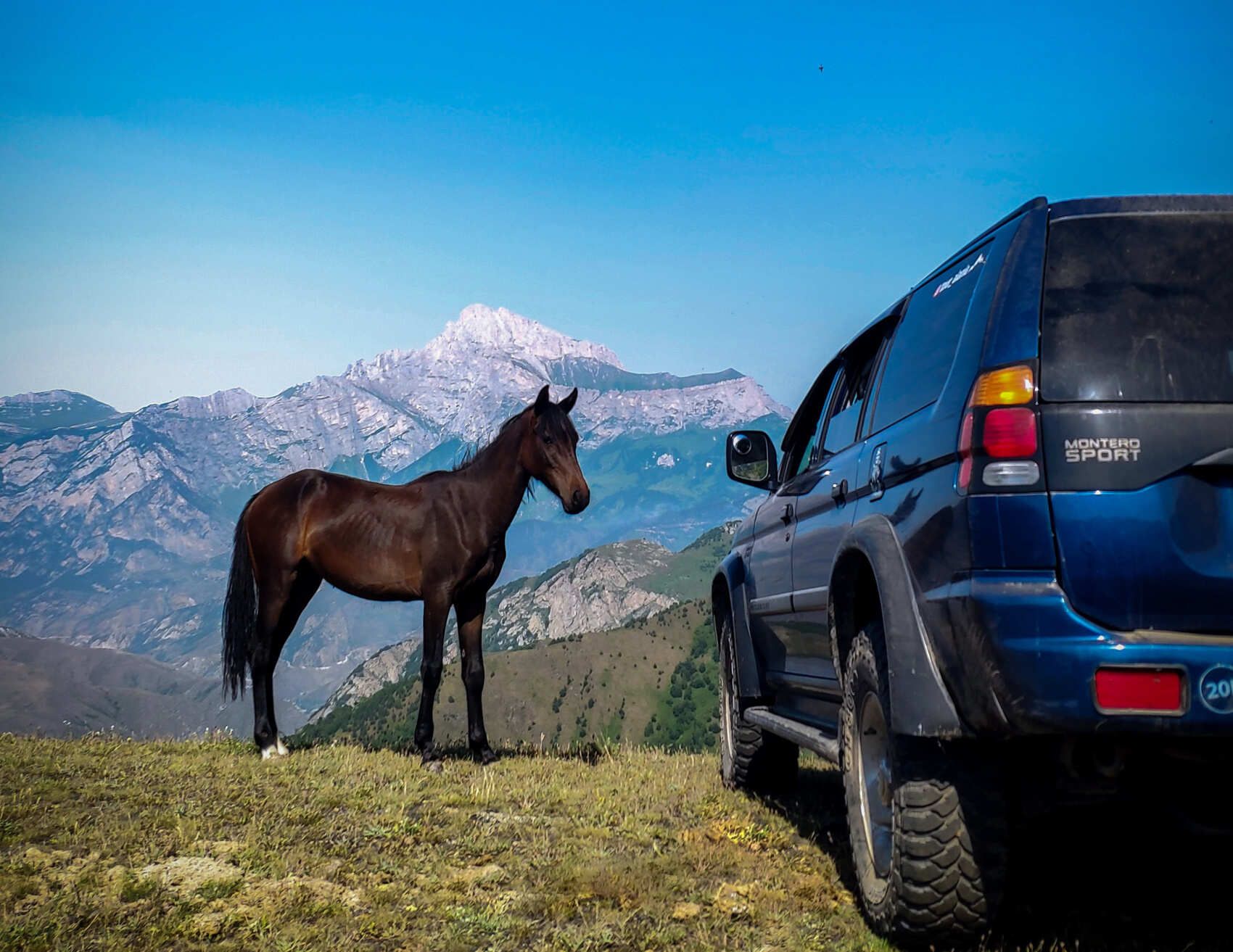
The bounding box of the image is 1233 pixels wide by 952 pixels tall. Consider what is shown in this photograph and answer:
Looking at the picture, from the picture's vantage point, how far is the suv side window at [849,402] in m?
5.82

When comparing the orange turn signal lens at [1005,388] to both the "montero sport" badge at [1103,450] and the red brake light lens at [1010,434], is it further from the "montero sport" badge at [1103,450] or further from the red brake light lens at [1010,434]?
the "montero sport" badge at [1103,450]

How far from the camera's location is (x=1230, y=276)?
3.70 m

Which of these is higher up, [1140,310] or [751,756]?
[1140,310]

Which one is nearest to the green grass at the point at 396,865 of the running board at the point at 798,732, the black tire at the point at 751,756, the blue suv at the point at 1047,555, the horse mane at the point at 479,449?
the black tire at the point at 751,756

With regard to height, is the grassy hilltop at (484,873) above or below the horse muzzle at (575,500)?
below

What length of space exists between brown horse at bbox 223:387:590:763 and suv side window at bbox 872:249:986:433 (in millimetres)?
4982

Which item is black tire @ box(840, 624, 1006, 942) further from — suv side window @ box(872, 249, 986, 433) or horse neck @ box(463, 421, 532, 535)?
horse neck @ box(463, 421, 532, 535)

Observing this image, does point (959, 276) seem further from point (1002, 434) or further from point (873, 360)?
point (1002, 434)

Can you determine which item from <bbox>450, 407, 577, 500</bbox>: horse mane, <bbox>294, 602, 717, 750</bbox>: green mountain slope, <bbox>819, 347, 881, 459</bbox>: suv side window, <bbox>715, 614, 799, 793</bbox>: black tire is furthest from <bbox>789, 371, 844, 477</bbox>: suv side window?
<bbox>294, 602, 717, 750</bbox>: green mountain slope

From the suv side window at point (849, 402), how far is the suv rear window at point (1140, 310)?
1.94 metres

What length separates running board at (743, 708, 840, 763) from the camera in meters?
5.02

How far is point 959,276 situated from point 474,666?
7.19 m

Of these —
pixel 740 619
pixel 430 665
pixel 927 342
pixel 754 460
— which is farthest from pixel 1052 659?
pixel 430 665

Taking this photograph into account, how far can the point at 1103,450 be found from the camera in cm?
344
